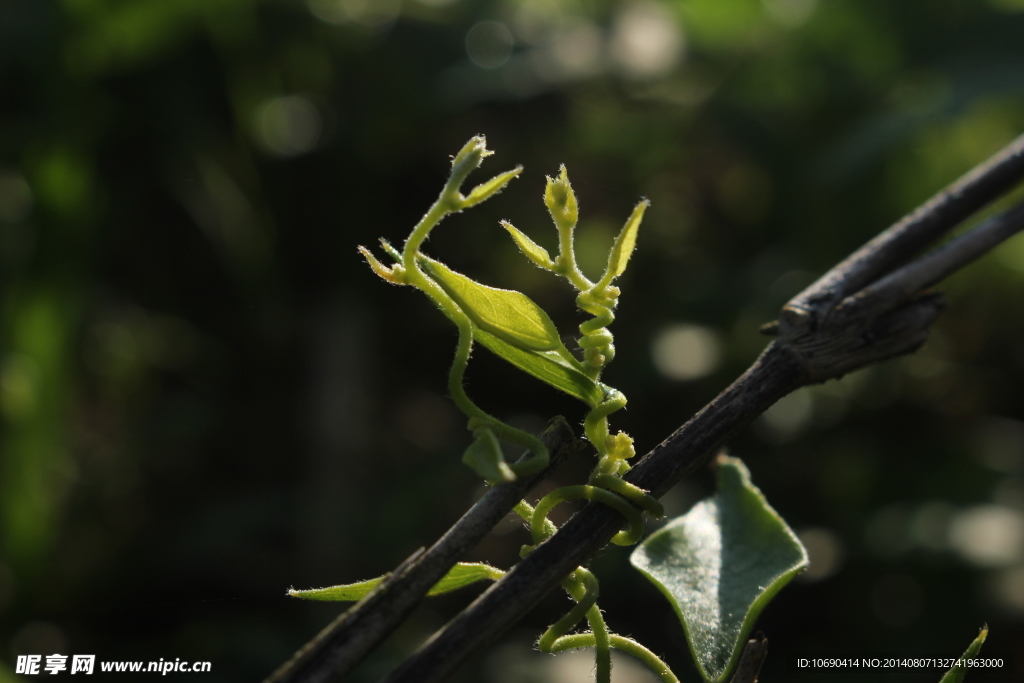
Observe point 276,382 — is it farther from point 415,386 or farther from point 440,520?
point 440,520

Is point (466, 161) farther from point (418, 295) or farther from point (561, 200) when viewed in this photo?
point (418, 295)

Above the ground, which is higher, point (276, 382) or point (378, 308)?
point (378, 308)


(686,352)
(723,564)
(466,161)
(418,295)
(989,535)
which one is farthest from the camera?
(418,295)

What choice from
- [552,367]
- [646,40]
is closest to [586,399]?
[552,367]

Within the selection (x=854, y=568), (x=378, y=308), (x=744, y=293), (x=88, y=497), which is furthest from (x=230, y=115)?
(x=854, y=568)

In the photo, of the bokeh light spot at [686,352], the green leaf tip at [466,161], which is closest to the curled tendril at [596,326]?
the green leaf tip at [466,161]
